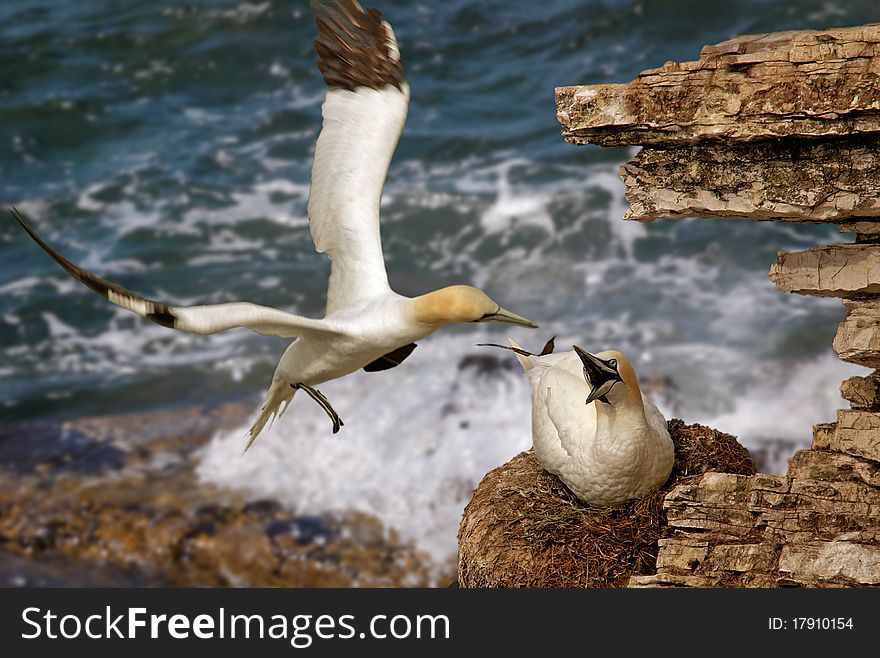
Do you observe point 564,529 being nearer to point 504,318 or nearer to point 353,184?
point 504,318

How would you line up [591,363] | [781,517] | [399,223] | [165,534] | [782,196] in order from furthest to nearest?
[399,223], [165,534], [591,363], [781,517], [782,196]

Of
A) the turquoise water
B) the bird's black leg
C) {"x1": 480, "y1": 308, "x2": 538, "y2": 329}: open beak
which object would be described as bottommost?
{"x1": 480, "y1": 308, "x2": 538, "y2": 329}: open beak

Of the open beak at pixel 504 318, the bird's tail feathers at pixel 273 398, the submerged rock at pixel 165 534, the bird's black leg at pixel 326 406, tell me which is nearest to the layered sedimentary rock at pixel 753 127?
the open beak at pixel 504 318

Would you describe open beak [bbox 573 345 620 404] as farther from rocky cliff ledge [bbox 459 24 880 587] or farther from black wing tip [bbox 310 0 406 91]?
black wing tip [bbox 310 0 406 91]

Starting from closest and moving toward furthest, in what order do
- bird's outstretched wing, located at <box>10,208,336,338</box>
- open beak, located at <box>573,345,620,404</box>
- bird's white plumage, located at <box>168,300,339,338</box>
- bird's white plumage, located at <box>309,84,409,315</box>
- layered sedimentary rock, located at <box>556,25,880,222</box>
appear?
layered sedimentary rock, located at <box>556,25,880,222</box> < bird's outstretched wing, located at <box>10,208,336,338</box> < bird's white plumage, located at <box>168,300,339,338</box> < open beak, located at <box>573,345,620,404</box> < bird's white plumage, located at <box>309,84,409,315</box>

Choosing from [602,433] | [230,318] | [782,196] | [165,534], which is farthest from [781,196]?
[165,534]

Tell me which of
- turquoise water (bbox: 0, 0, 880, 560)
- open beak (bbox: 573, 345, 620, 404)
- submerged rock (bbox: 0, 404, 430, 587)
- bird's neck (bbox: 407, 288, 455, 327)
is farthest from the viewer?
turquoise water (bbox: 0, 0, 880, 560)

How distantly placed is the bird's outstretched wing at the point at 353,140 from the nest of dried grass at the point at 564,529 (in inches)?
52.6

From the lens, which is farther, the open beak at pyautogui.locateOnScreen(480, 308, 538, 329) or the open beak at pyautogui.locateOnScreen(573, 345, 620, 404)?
the open beak at pyautogui.locateOnScreen(573, 345, 620, 404)

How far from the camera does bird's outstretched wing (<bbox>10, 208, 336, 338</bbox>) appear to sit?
4156mm

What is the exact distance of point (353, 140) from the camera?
19.2 ft

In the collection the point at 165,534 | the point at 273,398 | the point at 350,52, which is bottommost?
the point at 273,398

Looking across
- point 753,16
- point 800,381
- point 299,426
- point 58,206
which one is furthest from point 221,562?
point 753,16

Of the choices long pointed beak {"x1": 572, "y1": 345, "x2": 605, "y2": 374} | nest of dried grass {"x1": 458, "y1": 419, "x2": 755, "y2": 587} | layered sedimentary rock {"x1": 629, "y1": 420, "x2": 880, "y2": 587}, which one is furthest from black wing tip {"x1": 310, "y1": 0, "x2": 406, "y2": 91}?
layered sedimentary rock {"x1": 629, "y1": 420, "x2": 880, "y2": 587}
